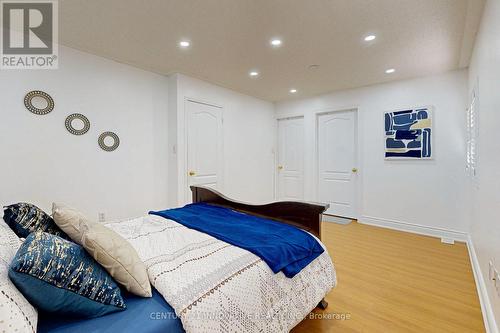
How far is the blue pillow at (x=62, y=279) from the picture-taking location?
31.9 inches

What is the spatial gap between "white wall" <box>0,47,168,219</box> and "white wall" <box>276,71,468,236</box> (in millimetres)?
3360

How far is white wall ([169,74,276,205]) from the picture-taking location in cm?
361

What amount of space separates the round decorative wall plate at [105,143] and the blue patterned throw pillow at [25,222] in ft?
6.05

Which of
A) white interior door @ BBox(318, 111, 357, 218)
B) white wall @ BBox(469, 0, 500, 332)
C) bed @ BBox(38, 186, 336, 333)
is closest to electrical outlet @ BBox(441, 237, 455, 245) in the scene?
white interior door @ BBox(318, 111, 357, 218)

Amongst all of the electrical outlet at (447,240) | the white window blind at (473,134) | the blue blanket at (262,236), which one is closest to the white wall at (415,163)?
the electrical outlet at (447,240)

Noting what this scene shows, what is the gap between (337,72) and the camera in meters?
3.52

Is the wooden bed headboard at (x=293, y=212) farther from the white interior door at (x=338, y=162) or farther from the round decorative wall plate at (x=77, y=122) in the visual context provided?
the white interior door at (x=338, y=162)

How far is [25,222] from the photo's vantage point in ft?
4.25

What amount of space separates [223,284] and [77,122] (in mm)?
2777

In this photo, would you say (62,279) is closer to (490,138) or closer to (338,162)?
(490,138)

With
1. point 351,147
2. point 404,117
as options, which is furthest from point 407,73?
point 351,147

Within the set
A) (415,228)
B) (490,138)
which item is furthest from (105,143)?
(415,228)

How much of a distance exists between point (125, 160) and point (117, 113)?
24.9 inches

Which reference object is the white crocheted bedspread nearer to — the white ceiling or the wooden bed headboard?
the wooden bed headboard
